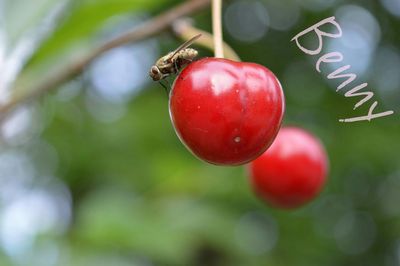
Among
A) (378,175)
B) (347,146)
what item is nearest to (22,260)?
(347,146)

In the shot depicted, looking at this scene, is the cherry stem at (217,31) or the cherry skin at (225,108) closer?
the cherry skin at (225,108)

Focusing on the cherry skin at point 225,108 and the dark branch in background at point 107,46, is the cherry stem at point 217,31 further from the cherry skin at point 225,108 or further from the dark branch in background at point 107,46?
the dark branch in background at point 107,46

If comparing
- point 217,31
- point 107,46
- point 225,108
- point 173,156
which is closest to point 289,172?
point 107,46

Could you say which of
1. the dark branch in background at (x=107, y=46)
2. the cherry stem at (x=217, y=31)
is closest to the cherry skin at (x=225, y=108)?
the cherry stem at (x=217, y=31)

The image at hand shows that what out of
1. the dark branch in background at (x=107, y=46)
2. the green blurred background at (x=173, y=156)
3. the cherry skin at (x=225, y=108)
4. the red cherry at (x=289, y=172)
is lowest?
the green blurred background at (x=173, y=156)

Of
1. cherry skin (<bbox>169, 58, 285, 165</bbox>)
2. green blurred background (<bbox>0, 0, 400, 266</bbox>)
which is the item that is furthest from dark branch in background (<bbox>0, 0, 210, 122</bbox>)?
cherry skin (<bbox>169, 58, 285, 165</bbox>)
